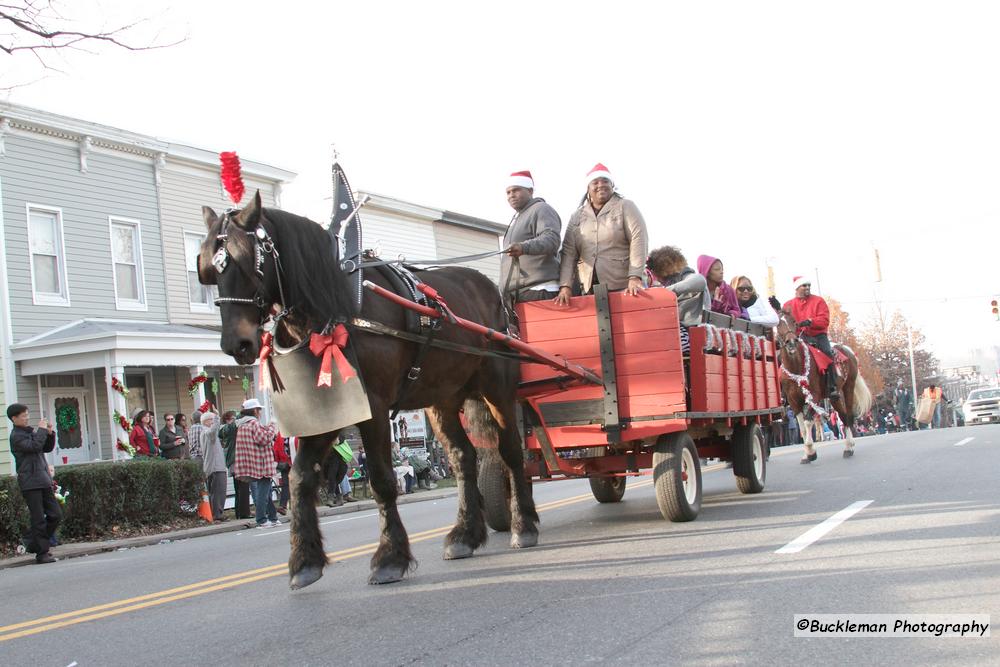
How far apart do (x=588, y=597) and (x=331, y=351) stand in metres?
2.10

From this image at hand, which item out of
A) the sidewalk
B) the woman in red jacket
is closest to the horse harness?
the sidewalk

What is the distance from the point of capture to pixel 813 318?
15.2 meters

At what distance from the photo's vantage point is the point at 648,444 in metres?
8.52

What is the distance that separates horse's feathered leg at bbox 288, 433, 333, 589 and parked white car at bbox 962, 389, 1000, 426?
126 feet

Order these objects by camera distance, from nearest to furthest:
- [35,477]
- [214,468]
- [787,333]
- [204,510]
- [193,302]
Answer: [35,477]
[787,333]
[204,510]
[214,468]
[193,302]

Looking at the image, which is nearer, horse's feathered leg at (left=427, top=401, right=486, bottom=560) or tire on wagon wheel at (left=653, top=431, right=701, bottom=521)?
horse's feathered leg at (left=427, top=401, right=486, bottom=560)

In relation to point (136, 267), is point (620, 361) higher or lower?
lower

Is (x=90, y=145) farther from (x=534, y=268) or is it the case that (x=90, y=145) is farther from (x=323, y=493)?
(x=534, y=268)

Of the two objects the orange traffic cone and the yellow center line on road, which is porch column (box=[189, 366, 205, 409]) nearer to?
the orange traffic cone

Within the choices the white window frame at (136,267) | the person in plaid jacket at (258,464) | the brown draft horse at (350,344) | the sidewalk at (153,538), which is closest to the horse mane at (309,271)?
the brown draft horse at (350,344)

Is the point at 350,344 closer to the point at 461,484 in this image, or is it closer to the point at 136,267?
the point at 461,484

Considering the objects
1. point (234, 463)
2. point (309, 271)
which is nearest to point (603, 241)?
point (309, 271)

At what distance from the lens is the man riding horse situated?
1526 cm

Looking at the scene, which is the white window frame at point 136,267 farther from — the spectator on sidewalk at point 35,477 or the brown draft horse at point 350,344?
the brown draft horse at point 350,344
